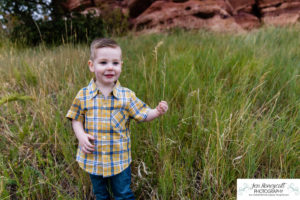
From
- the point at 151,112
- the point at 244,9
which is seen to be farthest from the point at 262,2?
the point at 151,112

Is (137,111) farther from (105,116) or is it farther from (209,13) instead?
(209,13)

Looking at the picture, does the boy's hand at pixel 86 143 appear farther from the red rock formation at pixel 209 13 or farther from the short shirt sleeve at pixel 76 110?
the red rock formation at pixel 209 13

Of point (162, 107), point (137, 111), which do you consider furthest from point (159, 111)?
point (137, 111)

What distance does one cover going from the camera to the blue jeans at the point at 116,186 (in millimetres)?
1362

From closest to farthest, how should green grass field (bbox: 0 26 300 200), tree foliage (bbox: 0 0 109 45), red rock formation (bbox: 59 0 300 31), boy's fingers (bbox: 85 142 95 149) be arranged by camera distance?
boy's fingers (bbox: 85 142 95 149) → green grass field (bbox: 0 26 300 200) → tree foliage (bbox: 0 0 109 45) → red rock formation (bbox: 59 0 300 31)

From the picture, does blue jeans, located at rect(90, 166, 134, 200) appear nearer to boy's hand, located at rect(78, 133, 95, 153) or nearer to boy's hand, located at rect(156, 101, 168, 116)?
boy's hand, located at rect(78, 133, 95, 153)

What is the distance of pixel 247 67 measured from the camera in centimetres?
244

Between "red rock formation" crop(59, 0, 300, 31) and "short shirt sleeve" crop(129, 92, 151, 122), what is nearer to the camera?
"short shirt sleeve" crop(129, 92, 151, 122)

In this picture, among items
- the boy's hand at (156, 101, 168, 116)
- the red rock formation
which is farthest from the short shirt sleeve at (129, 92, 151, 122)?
the red rock formation

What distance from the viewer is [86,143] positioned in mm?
1243

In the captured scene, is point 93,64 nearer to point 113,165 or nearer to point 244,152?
point 113,165

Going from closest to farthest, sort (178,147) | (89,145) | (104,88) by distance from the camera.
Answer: (89,145), (104,88), (178,147)

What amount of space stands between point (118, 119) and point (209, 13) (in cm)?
693

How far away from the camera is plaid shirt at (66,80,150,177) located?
129 cm
